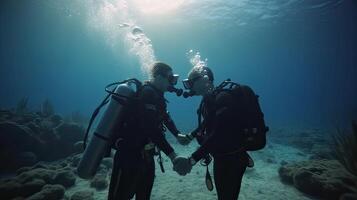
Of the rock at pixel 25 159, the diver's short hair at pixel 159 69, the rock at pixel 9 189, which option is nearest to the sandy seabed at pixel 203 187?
the rock at pixel 9 189

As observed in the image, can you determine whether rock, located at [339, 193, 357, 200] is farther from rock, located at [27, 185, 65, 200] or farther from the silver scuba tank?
rock, located at [27, 185, 65, 200]

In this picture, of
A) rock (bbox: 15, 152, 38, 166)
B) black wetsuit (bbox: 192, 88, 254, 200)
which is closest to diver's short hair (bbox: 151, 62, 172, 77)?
black wetsuit (bbox: 192, 88, 254, 200)

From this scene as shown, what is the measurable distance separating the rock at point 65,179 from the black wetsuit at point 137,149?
5119mm

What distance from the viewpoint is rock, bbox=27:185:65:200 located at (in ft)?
20.1

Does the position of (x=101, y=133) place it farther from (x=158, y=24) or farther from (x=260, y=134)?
(x=158, y=24)

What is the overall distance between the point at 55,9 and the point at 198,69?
40.8 m

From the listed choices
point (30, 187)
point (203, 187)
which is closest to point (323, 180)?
point (203, 187)

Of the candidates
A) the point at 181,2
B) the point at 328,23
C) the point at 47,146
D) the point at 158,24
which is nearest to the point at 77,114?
the point at 47,146

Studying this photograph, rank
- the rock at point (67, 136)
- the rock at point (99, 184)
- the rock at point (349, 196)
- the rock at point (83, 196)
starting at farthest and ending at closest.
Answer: the rock at point (67, 136)
the rock at point (99, 184)
the rock at point (83, 196)
the rock at point (349, 196)

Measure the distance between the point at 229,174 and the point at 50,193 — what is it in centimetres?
515

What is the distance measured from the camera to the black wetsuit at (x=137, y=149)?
12.8 ft

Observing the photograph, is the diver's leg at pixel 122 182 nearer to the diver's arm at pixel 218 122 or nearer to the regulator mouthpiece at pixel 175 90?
the diver's arm at pixel 218 122

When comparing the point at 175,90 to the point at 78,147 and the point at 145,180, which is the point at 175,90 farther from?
the point at 78,147

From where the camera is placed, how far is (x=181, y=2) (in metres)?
27.6
